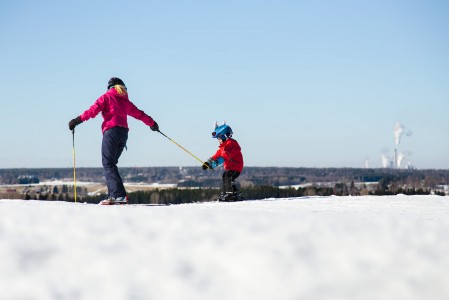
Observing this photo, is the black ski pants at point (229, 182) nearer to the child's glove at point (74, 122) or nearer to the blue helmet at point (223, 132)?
the blue helmet at point (223, 132)

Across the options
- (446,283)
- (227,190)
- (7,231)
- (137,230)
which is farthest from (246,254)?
(227,190)

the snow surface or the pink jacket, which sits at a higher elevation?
the pink jacket

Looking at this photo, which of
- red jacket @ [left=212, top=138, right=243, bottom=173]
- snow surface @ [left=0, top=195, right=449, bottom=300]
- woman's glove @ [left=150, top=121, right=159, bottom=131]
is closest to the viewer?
snow surface @ [left=0, top=195, right=449, bottom=300]

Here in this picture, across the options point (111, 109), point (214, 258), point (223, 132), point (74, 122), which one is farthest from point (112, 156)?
point (214, 258)

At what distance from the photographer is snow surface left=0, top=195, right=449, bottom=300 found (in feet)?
13.3

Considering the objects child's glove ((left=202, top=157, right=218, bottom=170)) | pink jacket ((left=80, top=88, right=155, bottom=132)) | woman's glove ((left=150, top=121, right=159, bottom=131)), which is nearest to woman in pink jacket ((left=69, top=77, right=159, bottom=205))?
pink jacket ((left=80, top=88, right=155, bottom=132))

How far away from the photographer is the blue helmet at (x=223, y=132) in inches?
484

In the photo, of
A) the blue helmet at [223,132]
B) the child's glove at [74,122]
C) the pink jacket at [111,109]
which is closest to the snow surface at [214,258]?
the pink jacket at [111,109]

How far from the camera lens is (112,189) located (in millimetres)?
10102

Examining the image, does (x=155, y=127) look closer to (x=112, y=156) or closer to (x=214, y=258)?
(x=112, y=156)

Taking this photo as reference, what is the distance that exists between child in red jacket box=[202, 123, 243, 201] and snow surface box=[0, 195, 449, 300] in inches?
257

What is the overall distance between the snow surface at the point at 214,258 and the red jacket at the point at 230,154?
6.53 meters

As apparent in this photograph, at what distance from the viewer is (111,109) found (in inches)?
403

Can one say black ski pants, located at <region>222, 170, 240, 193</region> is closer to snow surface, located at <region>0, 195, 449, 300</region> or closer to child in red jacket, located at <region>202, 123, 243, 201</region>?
child in red jacket, located at <region>202, 123, 243, 201</region>
